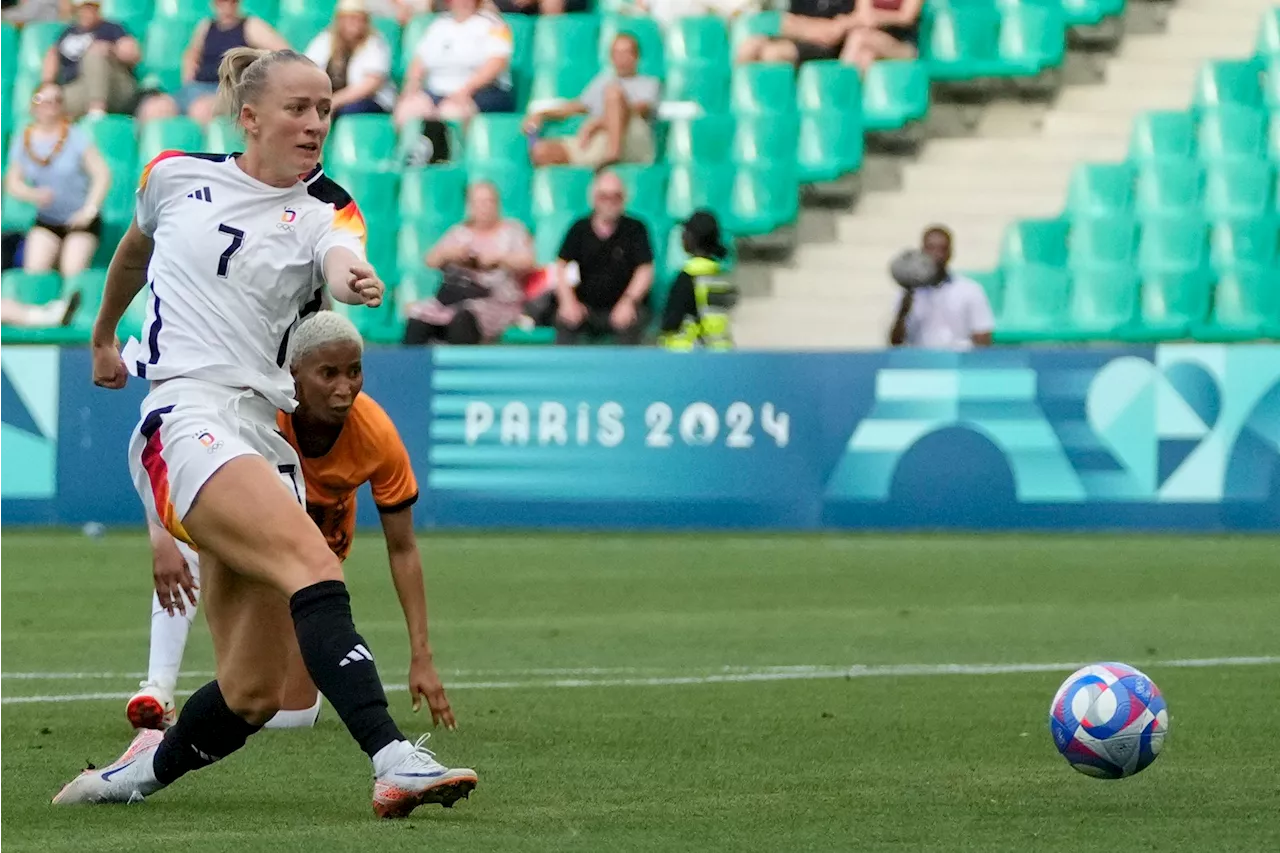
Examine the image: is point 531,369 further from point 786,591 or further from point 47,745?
point 47,745

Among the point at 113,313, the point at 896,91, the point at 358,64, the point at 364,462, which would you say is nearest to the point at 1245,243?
the point at 896,91

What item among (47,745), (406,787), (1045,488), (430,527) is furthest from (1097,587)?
(406,787)

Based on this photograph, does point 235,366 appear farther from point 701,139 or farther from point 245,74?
point 701,139

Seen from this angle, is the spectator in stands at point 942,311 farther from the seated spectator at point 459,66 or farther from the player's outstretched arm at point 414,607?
the player's outstretched arm at point 414,607

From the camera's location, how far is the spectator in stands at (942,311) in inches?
645

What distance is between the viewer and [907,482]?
15.8m

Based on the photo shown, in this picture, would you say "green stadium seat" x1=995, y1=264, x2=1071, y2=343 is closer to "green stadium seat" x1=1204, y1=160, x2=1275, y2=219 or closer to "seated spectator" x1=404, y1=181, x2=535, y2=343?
"green stadium seat" x1=1204, y1=160, x2=1275, y2=219

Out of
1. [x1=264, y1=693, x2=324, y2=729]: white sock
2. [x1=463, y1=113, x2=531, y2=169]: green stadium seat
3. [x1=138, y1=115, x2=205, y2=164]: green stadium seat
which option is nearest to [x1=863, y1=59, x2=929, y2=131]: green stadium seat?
[x1=463, y1=113, x2=531, y2=169]: green stadium seat

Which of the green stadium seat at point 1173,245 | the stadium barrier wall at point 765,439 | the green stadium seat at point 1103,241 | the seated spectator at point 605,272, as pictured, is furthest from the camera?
the green stadium seat at point 1103,241

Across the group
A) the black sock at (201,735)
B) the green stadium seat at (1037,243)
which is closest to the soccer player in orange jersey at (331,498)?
the black sock at (201,735)

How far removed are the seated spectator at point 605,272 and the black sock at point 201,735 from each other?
1094 cm

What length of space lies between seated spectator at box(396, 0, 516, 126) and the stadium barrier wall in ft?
11.5

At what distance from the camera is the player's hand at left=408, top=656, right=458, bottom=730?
675cm

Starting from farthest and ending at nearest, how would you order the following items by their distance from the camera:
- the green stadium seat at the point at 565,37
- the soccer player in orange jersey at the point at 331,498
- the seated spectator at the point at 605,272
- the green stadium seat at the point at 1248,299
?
the green stadium seat at the point at 565,37, the green stadium seat at the point at 1248,299, the seated spectator at the point at 605,272, the soccer player in orange jersey at the point at 331,498
